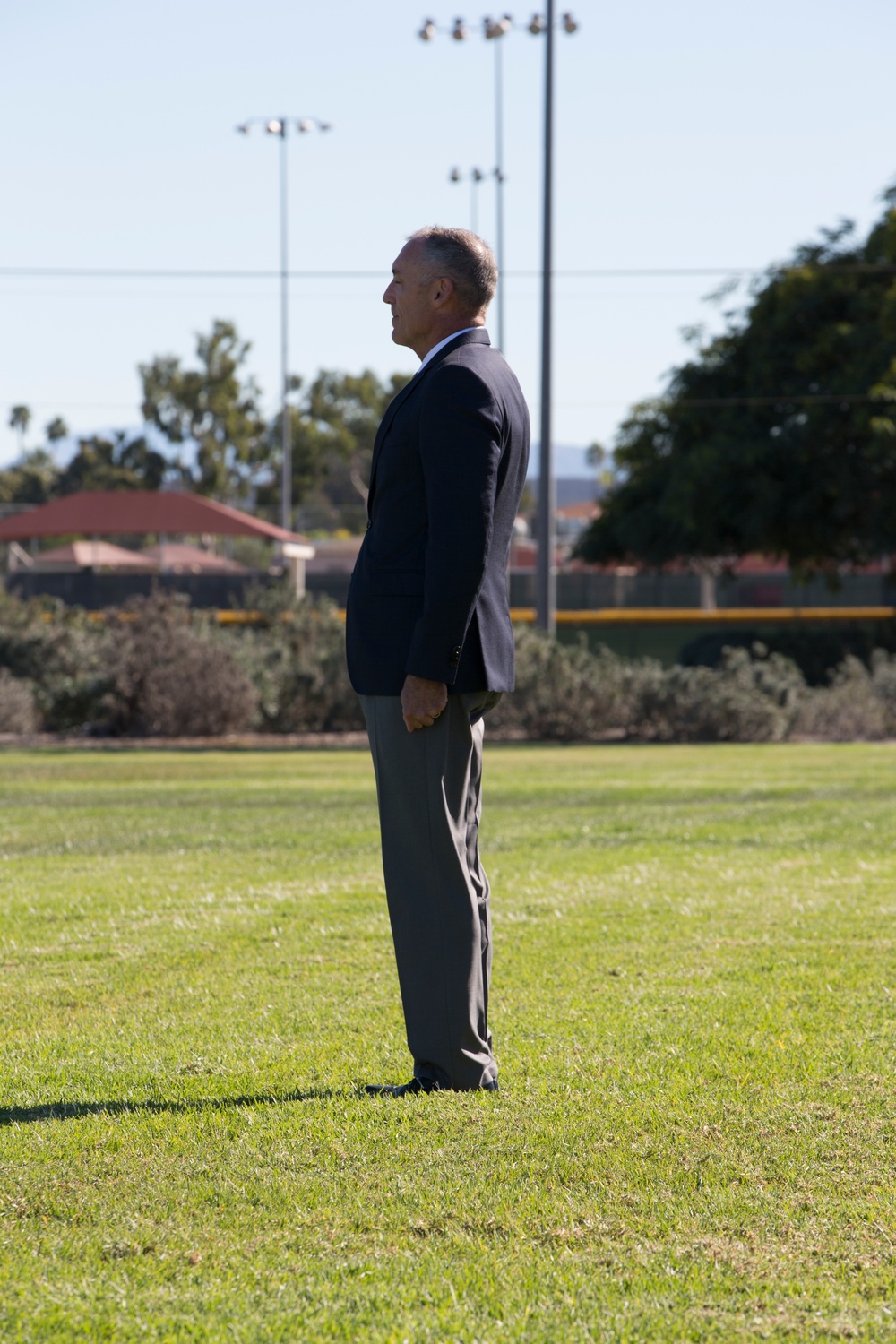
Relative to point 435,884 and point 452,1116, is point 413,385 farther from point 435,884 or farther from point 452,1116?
point 452,1116

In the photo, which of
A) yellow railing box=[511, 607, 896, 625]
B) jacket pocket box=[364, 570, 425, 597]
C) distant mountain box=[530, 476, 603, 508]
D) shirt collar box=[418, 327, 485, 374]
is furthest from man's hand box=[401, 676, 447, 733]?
distant mountain box=[530, 476, 603, 508]

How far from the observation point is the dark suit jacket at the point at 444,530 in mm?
3727

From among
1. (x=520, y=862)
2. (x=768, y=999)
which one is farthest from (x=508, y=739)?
(x=768, y=999)

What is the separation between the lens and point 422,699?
12.4 feet

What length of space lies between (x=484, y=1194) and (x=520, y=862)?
5197mm

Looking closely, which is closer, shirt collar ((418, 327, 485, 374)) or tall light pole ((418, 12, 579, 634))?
shirt collar ((418, 327, 485, 374))

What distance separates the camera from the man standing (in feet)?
12.5

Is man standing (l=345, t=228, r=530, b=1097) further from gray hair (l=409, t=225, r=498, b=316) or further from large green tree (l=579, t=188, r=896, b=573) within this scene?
large green tree (l=579, t=188, r=896, b=573)

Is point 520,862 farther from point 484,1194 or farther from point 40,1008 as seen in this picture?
point 484,1194

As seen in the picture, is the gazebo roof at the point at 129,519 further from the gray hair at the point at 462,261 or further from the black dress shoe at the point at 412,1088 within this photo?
the black dress shoe at the point at 412,1088

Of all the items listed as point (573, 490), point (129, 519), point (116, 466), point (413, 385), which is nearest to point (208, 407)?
point (116, 466)

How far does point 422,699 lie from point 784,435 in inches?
1010

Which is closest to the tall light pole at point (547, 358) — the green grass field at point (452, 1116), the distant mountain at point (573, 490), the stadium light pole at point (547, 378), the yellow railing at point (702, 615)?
the stadium light pole at point (547, 378)

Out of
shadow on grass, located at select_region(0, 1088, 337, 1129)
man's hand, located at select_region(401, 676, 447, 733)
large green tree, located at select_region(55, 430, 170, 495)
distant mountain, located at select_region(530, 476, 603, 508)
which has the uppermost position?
distant mountain, located at select_region(530, 476, 603, 508)
